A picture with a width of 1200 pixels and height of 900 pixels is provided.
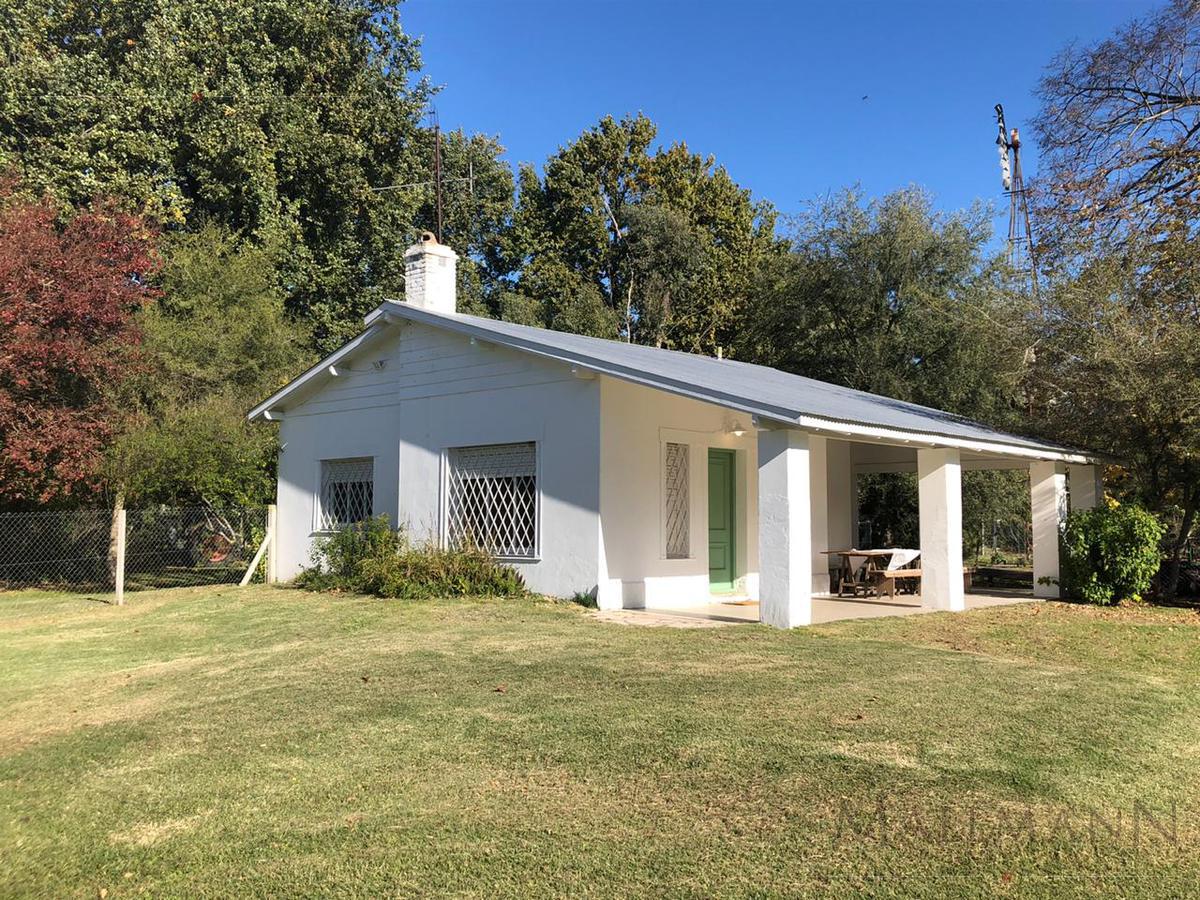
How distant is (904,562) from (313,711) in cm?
1037

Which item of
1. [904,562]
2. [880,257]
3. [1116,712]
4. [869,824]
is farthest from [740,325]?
[869,824]

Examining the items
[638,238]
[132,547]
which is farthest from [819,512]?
[638,238]

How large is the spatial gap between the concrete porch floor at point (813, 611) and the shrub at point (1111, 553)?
2.91ft

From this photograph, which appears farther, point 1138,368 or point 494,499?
point 1138,368

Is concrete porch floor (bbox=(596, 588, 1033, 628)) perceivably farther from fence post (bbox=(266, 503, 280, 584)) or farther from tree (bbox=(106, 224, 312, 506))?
tree (bbox=(106, 224, 312, 506))

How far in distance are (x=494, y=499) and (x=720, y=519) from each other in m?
3.32

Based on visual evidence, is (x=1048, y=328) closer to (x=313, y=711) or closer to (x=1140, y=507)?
(x=1140, y=507)

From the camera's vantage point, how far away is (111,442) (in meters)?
15.2

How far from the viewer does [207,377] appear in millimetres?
19984

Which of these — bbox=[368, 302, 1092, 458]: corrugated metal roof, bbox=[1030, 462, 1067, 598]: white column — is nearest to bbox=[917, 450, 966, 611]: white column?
bbox=[368, 302, 1092, 458]: corrugated metal roof

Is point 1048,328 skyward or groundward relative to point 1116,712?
skyward

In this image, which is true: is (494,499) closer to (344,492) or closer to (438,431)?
(438,431)

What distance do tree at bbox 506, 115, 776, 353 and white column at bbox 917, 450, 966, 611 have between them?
20.4 metres

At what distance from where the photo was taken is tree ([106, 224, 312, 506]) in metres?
15.6
